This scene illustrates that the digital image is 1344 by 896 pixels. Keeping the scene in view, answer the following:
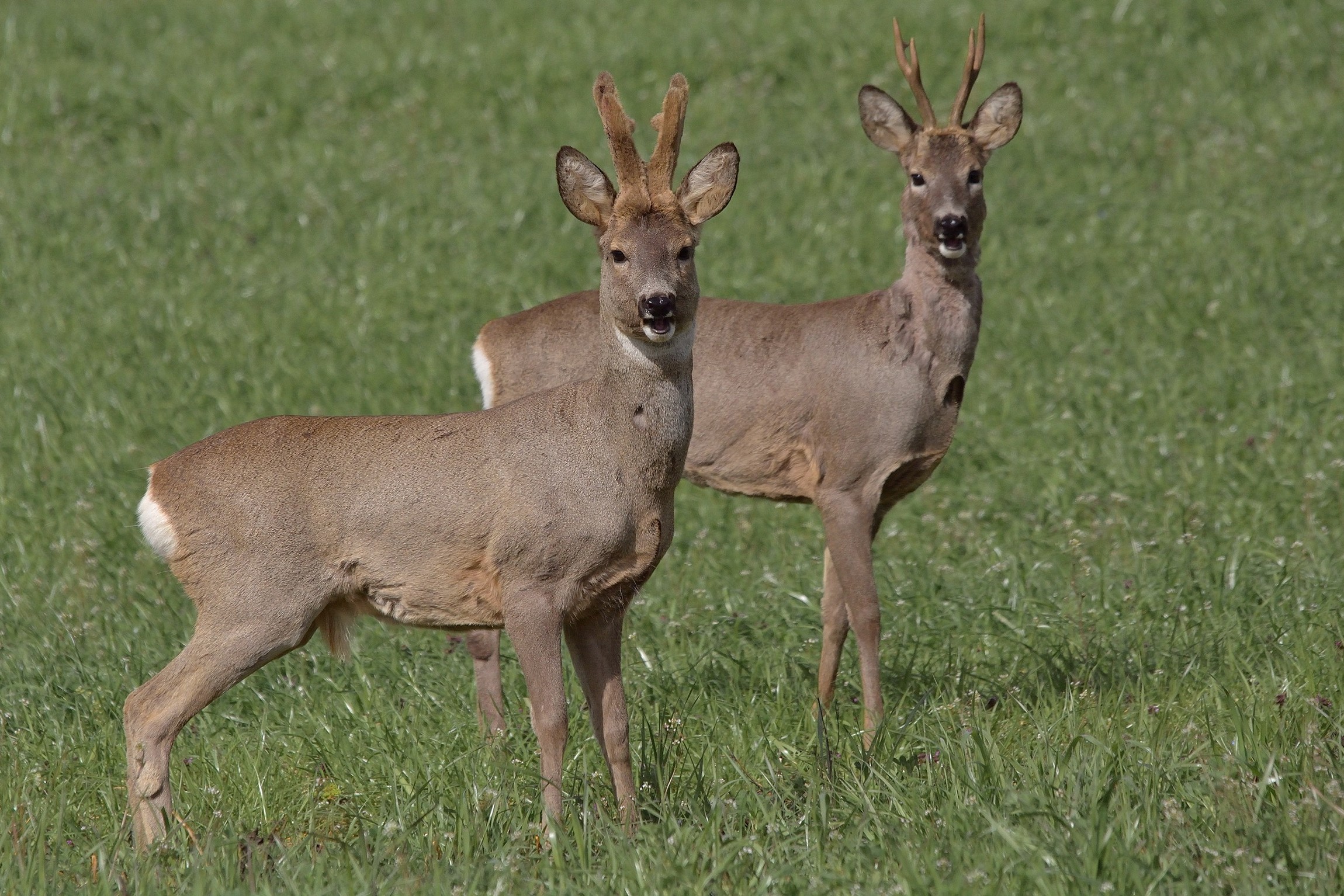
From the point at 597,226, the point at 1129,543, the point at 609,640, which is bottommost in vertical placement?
the point at 1129,543

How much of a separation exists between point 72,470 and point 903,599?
4.00 meters

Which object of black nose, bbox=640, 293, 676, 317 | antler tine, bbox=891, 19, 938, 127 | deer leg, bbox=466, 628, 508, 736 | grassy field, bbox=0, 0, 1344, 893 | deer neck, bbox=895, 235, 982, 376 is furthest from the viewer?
antler tine, bbox=891, 19, 938, 127

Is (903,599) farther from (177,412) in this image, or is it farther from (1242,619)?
(177,412)

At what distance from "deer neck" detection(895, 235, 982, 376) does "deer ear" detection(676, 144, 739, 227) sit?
145 cm

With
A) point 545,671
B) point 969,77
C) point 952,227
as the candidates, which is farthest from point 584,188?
point 969,77

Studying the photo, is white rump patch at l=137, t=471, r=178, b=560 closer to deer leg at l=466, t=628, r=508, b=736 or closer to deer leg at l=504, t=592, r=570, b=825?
deer leg at l=504, t=592, r=570, b=825

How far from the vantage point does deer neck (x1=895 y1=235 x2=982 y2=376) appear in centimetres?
572

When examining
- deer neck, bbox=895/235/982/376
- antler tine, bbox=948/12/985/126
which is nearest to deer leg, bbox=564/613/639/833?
deer neck, bbox=895/235/982/376

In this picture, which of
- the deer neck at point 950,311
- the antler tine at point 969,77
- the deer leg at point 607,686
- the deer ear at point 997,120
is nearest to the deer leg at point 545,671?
the deer leg at point 607,686

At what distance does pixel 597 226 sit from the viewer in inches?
178

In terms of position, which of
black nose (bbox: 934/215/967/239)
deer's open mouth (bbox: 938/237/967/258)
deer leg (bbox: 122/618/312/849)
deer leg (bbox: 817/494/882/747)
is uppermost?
black nose (bbox: 934/215/967/239)

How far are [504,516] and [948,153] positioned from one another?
228cm

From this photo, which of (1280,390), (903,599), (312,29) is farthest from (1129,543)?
(312,29)

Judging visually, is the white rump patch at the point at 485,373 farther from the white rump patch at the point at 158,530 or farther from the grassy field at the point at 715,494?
the white rump patch at the point at 158,530
